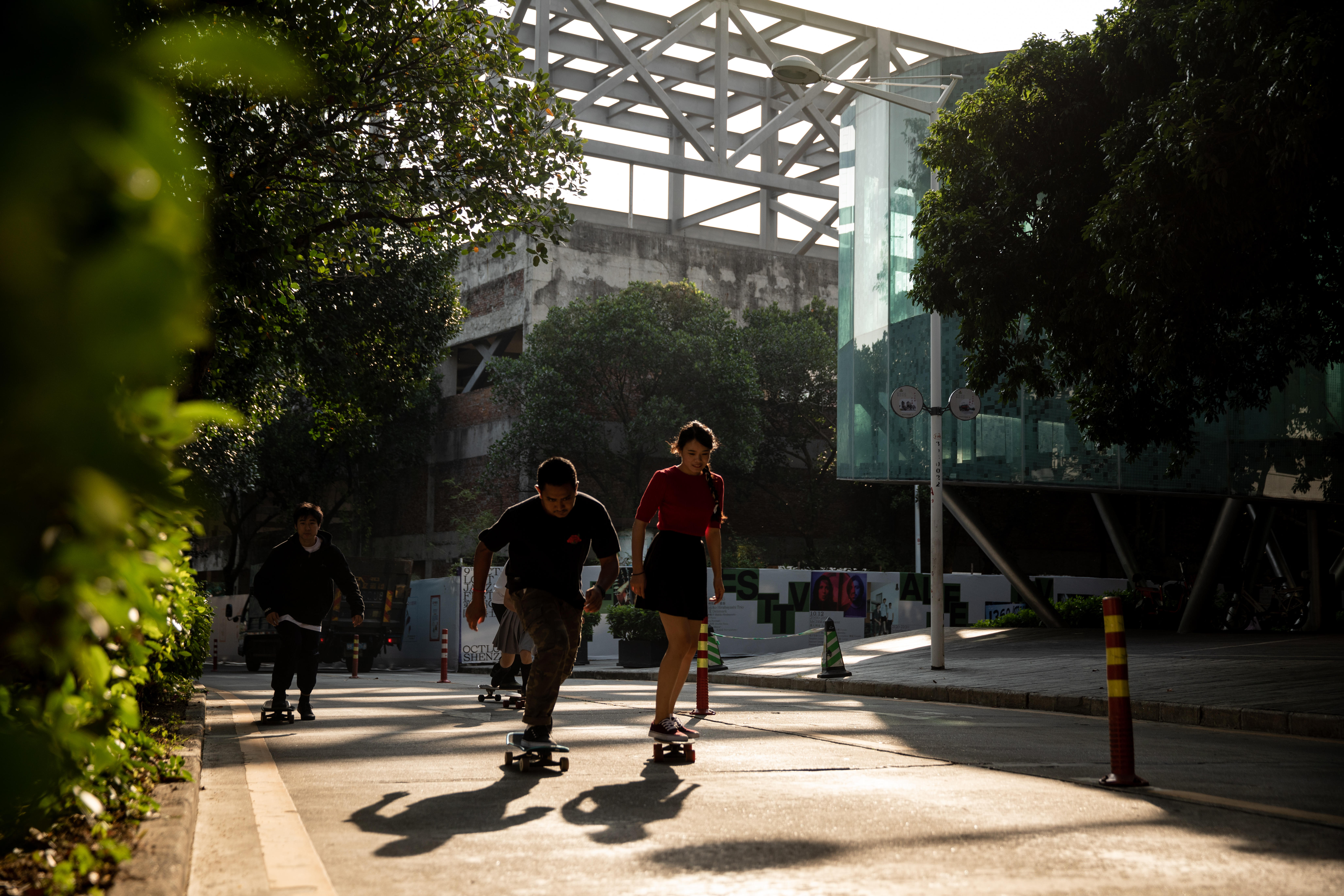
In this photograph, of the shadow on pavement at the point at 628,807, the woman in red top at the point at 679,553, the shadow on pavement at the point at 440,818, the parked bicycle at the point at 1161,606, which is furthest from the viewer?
the parked bicycle at the point at 1161,606

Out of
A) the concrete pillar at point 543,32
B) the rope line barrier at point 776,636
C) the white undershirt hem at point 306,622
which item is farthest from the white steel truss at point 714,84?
the white undershirt hem at point 306,622

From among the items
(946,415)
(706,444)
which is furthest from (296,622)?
(946,415)

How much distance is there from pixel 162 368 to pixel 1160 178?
11095mm

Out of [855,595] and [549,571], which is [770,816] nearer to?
[549,571]

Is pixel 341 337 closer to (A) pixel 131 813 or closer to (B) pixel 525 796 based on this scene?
(B) pixel 525 796

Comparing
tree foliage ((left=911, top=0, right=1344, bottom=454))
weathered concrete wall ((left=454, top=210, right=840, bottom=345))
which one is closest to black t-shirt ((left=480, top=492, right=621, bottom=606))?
tree foliage ((left=911, top=0, right=1344, bottom=454))

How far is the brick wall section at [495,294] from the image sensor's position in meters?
41.3

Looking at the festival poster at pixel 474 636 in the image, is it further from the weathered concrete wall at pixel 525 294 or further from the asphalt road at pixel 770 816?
the asphalt road at pixel 770 816

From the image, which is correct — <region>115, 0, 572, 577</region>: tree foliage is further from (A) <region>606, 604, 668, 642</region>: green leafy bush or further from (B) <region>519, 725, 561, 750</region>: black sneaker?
(A) <region>606, 604, 668, 642</region>: green leafy bush

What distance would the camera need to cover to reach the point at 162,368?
953 millimetres

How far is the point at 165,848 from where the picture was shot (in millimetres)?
3318

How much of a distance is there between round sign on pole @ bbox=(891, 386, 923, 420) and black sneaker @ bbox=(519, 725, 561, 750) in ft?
34.5

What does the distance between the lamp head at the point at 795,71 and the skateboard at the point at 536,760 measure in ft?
50.7

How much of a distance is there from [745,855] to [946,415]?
67.8 ft
